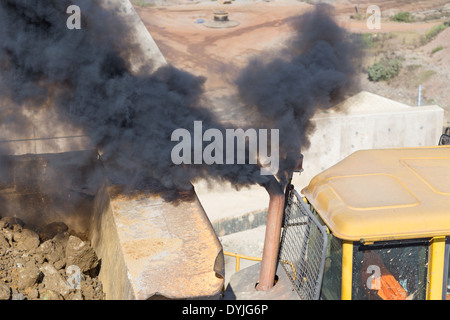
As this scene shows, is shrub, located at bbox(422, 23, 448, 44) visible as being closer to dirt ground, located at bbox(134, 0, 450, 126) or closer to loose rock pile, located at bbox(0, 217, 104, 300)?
dirt ground, located at bbox(134, 0, 450, 126)

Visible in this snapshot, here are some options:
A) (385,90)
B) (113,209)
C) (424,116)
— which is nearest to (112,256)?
(113,209)

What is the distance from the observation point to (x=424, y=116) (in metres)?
11.5

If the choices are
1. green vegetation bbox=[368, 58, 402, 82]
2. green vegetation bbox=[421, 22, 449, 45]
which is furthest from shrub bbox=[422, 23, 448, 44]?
green vegetation bbox=[368, 58, 402, 82]

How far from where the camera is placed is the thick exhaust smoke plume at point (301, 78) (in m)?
5.62

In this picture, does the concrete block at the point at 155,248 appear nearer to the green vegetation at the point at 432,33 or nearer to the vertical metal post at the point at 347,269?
the vertical metal post at the point at 347,269

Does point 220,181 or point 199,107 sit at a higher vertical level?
point 199,107

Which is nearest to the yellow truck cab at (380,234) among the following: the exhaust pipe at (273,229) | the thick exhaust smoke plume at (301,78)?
the exhaust pipe at (273,229)

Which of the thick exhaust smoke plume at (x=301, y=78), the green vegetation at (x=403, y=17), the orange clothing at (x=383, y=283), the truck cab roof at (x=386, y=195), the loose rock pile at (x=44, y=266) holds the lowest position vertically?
the green vegetation at (x=403, y=17)

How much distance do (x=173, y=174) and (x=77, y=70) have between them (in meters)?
1.33

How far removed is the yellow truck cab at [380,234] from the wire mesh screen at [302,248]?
0.5 inches

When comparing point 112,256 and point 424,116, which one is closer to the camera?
point 112,256

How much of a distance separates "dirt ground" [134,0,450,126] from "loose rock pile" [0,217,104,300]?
10.4 meters
